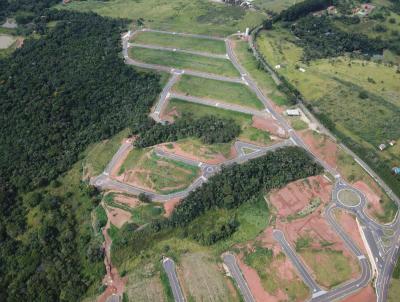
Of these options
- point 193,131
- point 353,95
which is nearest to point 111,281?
point 193,131

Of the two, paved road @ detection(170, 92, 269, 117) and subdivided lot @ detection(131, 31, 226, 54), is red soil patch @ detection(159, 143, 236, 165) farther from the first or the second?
subdivided lot @ detection(131, 31, 226, 54)

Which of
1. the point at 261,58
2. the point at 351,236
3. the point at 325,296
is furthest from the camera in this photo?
the point at 261,58

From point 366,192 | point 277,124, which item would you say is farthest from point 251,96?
point 366,192

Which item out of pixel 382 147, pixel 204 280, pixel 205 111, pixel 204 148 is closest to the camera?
pixel 204 280

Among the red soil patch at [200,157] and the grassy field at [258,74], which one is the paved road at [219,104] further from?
the red soil patch at [200,157]

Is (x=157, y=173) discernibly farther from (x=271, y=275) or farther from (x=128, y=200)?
(x=271, y=275)

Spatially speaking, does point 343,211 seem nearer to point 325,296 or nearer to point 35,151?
point 325,296

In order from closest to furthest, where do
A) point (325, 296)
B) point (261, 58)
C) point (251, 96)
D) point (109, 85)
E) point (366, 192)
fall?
1. point (325, 296)
2. point (366, 192)
3. point (251, 96)
4. point (109, 85)
5. point (261, 58)
